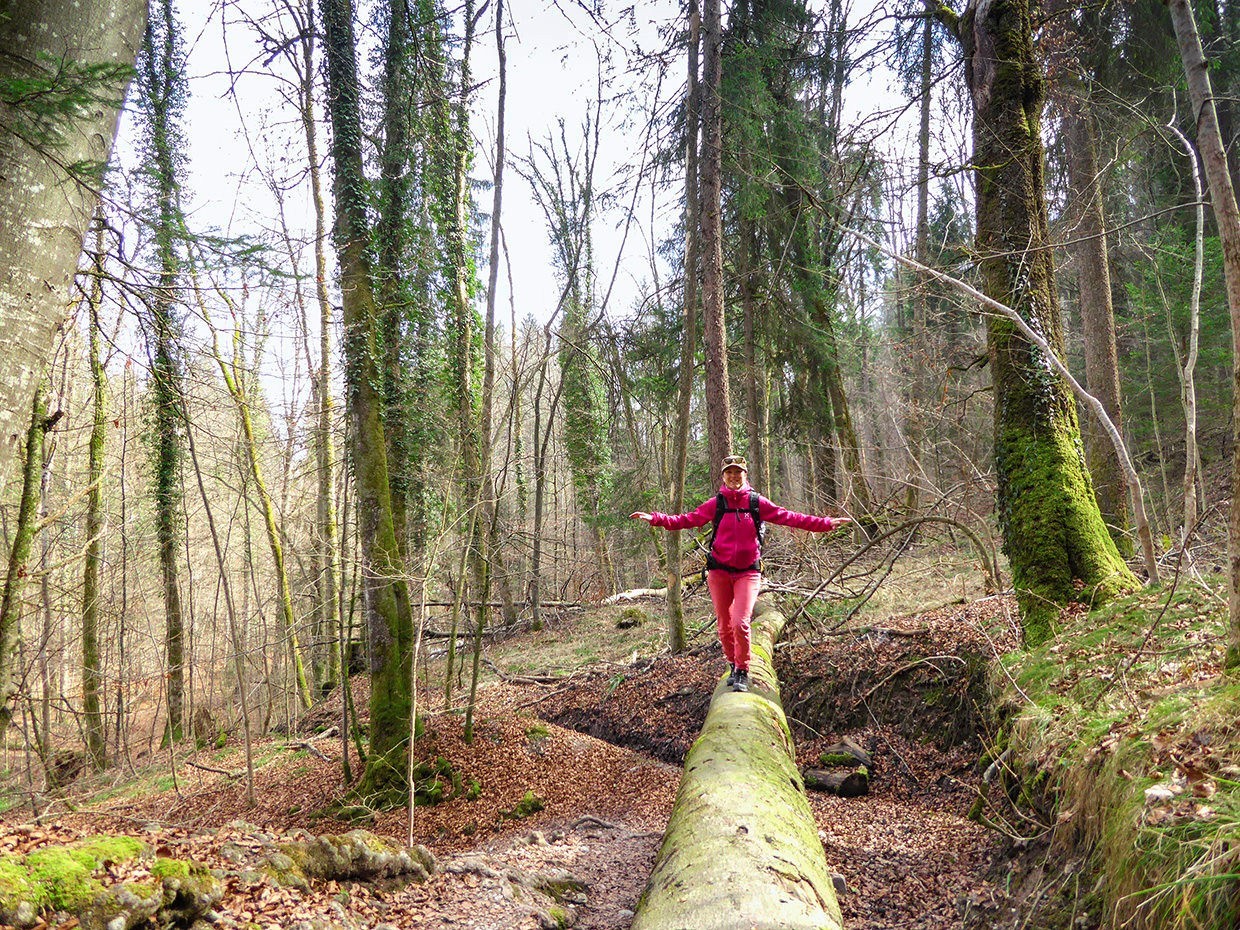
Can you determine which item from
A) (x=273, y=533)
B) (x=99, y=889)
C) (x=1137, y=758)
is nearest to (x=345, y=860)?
(x=99, y=889)

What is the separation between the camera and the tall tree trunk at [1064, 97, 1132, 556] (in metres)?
8.93

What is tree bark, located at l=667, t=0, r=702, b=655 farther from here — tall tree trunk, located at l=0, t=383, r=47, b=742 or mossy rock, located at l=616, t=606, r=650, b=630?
tall tree trunk, located at l=0, t=383, r=47, b=742

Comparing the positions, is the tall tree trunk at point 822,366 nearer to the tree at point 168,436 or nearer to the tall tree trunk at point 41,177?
the tree at point 168,436

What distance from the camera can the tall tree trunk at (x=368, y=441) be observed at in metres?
7.92

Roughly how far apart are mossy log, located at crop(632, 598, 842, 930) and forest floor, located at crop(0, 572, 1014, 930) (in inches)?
33.8

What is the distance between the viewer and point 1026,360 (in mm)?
5539

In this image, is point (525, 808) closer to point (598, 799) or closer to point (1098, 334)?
point (598, 799)

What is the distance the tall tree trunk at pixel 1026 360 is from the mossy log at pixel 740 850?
2.46 m

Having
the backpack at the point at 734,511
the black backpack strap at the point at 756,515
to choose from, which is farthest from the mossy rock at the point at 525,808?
the black backpack strap at the point at 756,515

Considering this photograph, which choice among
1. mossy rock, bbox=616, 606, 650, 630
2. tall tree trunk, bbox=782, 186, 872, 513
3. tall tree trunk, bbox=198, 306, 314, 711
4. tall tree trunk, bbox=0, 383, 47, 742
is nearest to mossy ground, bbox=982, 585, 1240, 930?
tall tree trunk, bbox=0, 383, 47, 742

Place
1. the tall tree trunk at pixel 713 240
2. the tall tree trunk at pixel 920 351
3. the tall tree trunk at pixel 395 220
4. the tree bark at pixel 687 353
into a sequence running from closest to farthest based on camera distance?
1. the tall tree trunk at pixel 395 220
2. the tall tree trunk at pixel 713 240
3. the tree bark at pixel 687 353
4. the tall tree trunk at pixel 920 351

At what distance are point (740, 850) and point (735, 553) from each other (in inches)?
120

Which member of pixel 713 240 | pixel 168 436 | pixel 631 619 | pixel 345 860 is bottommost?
pixel 631 619

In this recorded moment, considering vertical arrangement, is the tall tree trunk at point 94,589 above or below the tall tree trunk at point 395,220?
below
